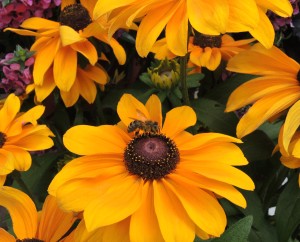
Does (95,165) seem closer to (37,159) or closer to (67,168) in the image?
(67,168)

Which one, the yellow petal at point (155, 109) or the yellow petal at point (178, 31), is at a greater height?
the yellow petal at point (178, 31)

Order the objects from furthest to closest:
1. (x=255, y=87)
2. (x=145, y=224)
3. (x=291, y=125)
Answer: (x=255, y=87) → (x=291, y=125) → (x=145, y=224)

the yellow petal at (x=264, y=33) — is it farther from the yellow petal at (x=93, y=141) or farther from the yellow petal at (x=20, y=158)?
the yellow petal at (x=20, y=158)

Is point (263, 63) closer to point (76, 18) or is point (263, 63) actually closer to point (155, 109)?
point (155, 109)

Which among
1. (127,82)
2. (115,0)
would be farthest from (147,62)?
(115,0)

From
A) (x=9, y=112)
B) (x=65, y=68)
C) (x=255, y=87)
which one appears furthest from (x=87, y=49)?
(x=255, y=87)

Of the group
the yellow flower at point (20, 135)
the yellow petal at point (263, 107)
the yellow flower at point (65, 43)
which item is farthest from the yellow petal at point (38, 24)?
the yellow petal at point (263, 107)

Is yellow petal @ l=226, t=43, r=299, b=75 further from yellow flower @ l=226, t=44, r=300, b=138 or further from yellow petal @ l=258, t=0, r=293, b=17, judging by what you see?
yellow petal @ l=258, t=0, r=293, b=17
